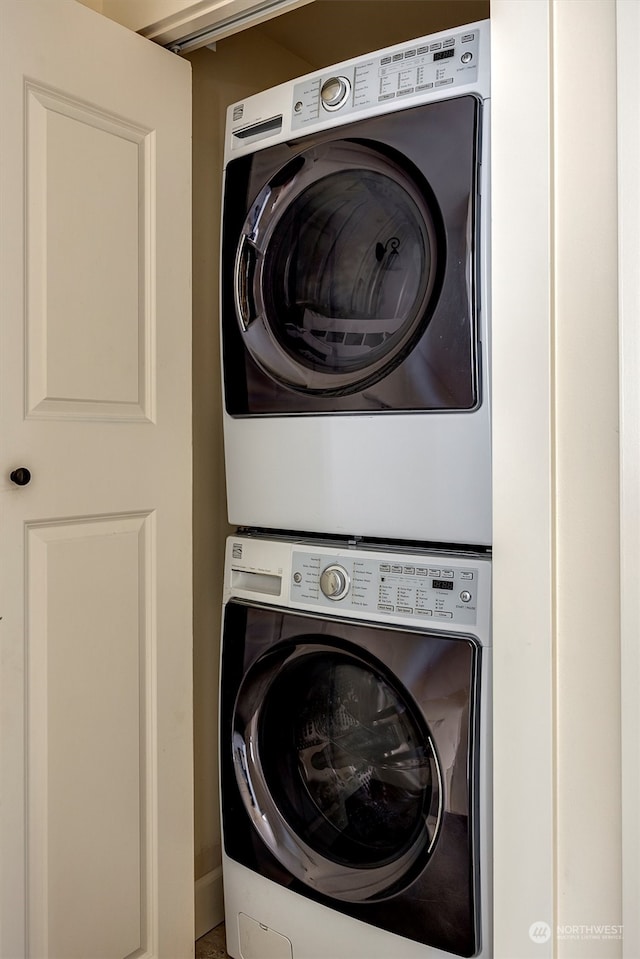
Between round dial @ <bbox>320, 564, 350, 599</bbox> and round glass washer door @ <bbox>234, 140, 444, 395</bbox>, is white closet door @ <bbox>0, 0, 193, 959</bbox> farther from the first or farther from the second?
round dial @ <bbox>320, 564, 350, 599</bbox>

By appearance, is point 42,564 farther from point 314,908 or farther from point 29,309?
point 314,908

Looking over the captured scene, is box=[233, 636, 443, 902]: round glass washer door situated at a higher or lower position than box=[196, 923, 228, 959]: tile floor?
higher

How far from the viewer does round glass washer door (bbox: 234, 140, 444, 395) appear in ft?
4.19

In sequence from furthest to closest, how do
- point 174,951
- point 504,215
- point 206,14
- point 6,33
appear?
point 174,951, point 206,14, point 6,33, point 504,215

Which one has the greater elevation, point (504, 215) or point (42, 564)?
point (504, 215)

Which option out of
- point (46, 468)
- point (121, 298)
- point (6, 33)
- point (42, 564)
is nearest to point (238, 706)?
point (42, 564)

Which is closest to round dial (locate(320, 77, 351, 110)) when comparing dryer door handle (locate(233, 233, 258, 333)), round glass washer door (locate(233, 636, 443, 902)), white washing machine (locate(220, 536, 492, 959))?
dryer door handle (locate(233, 233, 258, 333))

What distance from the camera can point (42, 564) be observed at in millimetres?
1257

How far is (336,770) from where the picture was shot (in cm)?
141

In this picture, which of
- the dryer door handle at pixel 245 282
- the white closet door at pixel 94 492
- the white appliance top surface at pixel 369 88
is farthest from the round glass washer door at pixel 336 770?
the white appliance top surface at pixel 369 88

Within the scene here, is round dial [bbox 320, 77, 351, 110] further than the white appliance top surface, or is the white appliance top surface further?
round dial [bbox 320, 77, 351, 110]

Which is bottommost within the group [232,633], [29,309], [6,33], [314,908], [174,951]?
[174,951]

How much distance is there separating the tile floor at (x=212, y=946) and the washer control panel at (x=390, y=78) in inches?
70.5

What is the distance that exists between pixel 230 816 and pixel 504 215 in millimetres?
1291
